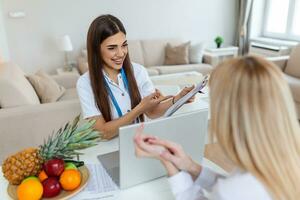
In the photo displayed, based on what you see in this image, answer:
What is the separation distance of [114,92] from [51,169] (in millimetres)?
627

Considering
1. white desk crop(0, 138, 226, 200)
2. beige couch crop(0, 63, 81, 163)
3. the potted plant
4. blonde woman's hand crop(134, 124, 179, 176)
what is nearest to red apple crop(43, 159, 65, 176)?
white desk crop(0, 138, 226, 200)

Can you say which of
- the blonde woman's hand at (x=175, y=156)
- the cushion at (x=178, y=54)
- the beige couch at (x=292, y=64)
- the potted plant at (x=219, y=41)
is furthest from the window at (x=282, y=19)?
the blonde woman's hand at (x=175, y=156)

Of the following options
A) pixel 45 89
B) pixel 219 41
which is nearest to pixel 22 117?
pixel 45 89

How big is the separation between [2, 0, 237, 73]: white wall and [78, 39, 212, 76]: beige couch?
26 cm

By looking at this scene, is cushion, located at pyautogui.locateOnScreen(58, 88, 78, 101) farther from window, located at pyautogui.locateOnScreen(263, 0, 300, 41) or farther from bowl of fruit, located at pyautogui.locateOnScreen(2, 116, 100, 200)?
window, located at pyautogui.locateOnScreen(263, 0, 300, 41)

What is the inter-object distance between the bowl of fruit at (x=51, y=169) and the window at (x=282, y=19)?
449cm

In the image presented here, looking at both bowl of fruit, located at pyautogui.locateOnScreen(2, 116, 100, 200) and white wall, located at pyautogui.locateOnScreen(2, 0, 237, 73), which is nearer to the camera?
bowl of fruit, located at pyautogui.locateOnScreen(2, 116, 100, 200)

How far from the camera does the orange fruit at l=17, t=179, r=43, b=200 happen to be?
0.85 metres

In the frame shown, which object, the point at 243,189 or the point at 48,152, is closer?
the point at 243,189

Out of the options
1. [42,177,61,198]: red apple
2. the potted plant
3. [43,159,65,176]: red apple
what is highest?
[43,159,65,176]: red apple

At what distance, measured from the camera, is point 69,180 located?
0.92 meters

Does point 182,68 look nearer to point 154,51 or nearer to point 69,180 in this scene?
point 154,51

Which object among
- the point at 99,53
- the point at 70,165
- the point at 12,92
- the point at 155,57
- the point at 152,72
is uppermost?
the point at 99,53

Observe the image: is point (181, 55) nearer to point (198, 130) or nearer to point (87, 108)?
point (87, 108)
